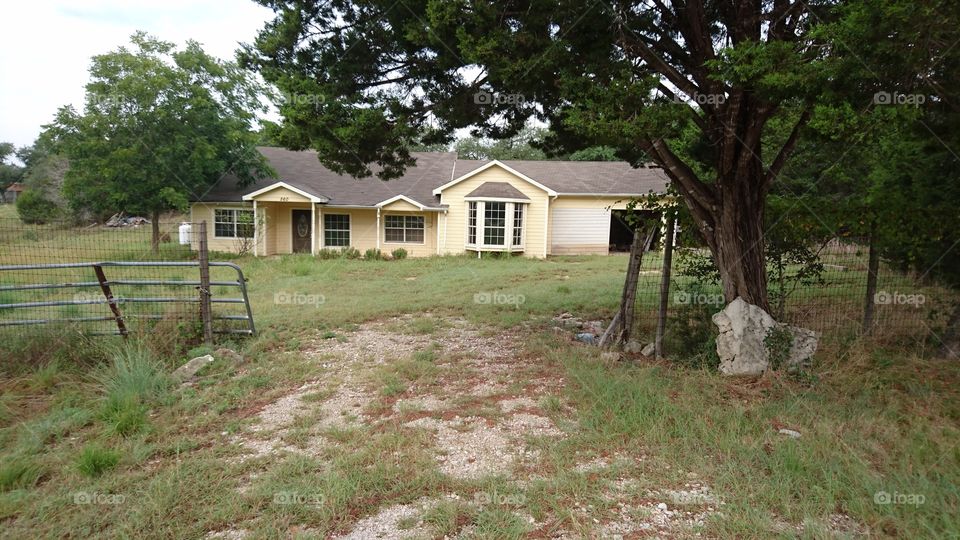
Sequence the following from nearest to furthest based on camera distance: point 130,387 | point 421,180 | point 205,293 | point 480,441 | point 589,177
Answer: point 480,441, point 130,387, point 205,293, point 421,180, point 589,177

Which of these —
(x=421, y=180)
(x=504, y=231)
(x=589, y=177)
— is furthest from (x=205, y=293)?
(x=589, y=177)

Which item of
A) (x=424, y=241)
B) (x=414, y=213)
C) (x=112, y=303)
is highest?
(x=414, y=213)

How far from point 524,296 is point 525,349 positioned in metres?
4.25

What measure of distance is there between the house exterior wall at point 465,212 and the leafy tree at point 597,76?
12053 mm

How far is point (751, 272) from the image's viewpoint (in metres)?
5.62

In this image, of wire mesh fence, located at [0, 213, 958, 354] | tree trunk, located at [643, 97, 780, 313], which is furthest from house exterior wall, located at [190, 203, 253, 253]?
tree trunk, located at [643, 97, 780, 313]

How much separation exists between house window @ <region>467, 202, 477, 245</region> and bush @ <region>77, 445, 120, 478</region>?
51.8ft

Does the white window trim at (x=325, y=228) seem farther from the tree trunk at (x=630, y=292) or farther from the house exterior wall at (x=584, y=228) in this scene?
the tree trunk at (x=630, y=292)

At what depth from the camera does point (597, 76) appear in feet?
16.7

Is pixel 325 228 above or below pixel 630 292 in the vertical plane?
above

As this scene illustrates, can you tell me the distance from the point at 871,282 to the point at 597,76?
4.45 m

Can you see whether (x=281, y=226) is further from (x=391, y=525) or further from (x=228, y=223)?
(x=391, y=525)

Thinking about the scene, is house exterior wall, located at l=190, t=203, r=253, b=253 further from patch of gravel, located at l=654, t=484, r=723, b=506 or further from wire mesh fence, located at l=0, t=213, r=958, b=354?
patch of gravel, located at l=654, t=484, r=723, b=506

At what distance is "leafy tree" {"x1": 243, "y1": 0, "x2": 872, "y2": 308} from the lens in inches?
182
